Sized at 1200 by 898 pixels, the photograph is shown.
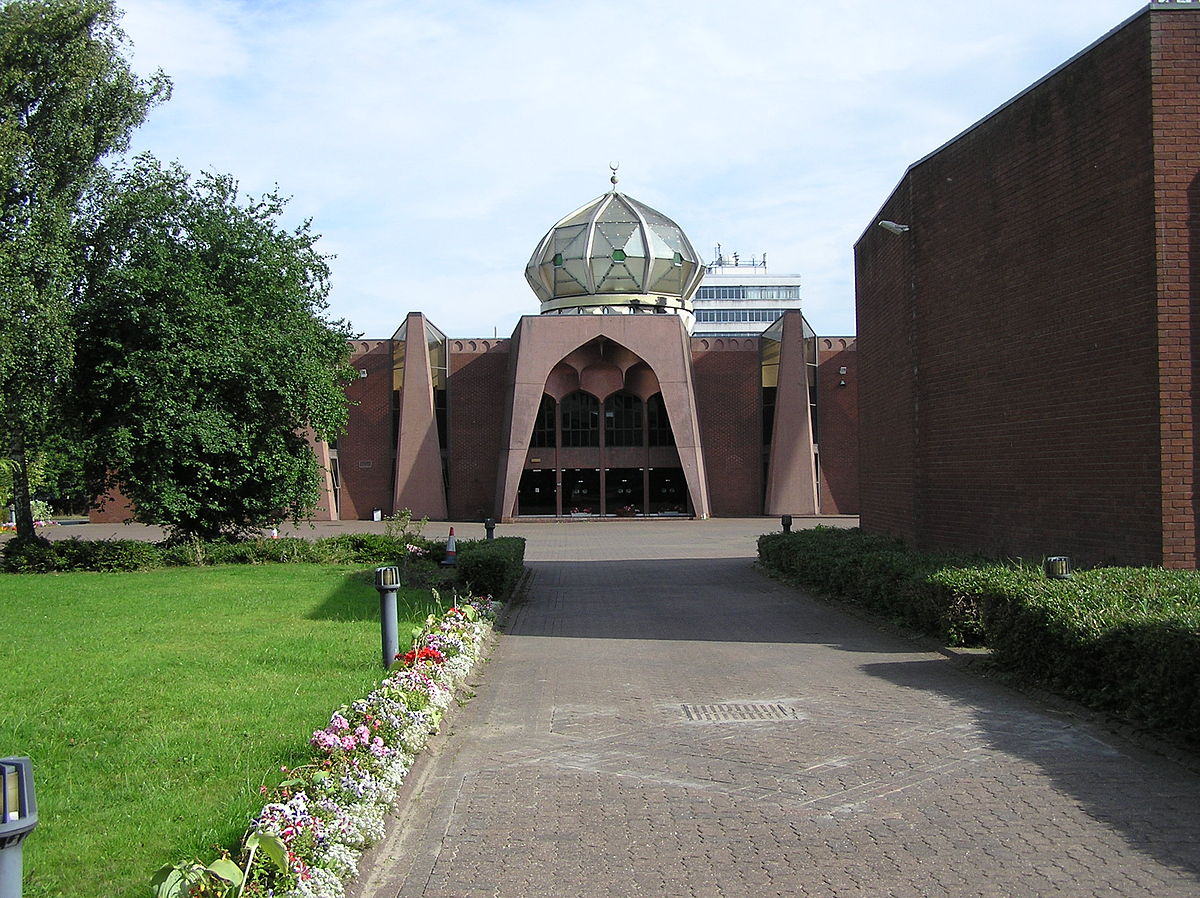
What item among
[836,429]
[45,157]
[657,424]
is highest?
[45,157]

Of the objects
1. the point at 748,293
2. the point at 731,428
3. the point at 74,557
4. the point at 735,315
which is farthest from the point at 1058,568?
the point at 748,293

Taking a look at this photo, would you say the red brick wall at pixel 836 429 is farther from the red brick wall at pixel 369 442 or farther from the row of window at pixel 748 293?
the row of window at pixel 748 293

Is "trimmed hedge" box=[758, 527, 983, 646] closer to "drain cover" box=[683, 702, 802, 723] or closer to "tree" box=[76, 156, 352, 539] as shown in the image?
"drain cover" box=[683, 702, 802, 723]

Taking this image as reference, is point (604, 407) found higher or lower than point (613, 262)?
lower

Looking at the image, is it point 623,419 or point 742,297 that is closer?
point 623,419

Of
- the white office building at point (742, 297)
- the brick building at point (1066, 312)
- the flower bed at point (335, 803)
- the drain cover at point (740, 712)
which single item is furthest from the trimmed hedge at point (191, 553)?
the white office building at point (742, 297)

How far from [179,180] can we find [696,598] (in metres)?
13.1

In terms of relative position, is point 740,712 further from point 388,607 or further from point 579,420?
point 579,420

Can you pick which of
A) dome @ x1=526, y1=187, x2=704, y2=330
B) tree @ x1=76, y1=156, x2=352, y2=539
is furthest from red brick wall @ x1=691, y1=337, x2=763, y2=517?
tree @ x1=76, y1=156, x2=352, y2=539

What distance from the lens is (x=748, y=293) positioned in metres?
106

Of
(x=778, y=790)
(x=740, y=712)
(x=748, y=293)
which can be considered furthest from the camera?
(x=748, y=293)

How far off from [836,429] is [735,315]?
203 ft

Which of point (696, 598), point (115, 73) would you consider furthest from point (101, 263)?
point (696, 598)

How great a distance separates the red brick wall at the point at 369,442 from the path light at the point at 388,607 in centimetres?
3717
